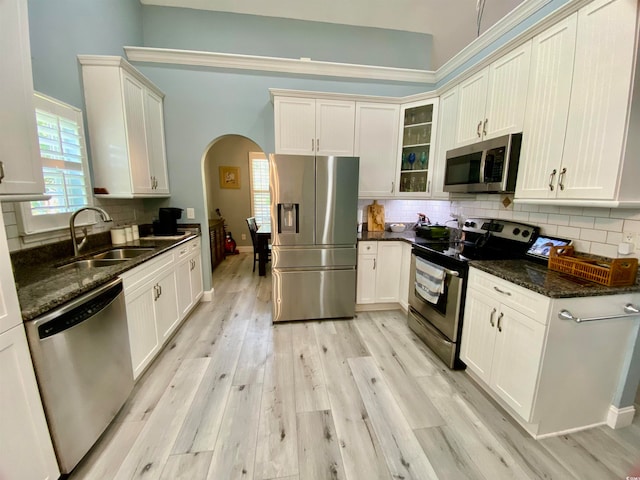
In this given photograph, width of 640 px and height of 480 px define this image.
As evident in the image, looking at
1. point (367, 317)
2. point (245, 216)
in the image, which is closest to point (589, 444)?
point (367, 317)

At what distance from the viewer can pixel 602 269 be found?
Result: 145 centimetres

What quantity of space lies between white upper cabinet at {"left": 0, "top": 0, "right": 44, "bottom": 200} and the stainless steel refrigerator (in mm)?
1661

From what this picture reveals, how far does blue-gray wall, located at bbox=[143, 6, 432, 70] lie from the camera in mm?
3148

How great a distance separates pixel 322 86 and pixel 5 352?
3.59 meters

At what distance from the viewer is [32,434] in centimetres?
109

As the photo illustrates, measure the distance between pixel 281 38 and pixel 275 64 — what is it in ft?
1.55

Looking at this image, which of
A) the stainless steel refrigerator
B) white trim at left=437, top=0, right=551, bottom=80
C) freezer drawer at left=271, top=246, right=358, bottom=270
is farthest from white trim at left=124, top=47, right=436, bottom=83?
freezer drawer at left=271, top=246, right=358, bottom=270

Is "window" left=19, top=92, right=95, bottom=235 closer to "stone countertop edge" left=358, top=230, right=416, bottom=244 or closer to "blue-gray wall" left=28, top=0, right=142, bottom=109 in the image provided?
"blue-gray wall" left=28, top=0, right=142, bottom=109

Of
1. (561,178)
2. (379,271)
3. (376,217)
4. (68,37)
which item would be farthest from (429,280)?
(68,37)

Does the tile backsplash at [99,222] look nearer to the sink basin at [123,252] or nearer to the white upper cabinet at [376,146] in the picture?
the sink basin at [123,252]

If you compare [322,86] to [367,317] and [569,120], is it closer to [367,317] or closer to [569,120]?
[569,120]

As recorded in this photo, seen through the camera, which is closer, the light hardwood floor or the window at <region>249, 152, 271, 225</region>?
the light hardwood floor

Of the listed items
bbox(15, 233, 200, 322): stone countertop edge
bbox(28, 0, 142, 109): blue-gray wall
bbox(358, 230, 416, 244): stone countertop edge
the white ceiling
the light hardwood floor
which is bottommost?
the light hardwood floor

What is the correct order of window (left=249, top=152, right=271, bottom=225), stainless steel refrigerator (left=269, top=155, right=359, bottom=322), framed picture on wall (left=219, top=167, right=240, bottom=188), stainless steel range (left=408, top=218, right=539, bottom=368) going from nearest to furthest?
stainless steel range (left=408, top=218, right=539, bottom=368)
stainless steel refrigerator (left=269, top=155, right=359, bottom=322)
framed picture on wall (left=219, top=167, right=240, bottom=188)
window (left=249, top=152, right=271, bottom=225)
